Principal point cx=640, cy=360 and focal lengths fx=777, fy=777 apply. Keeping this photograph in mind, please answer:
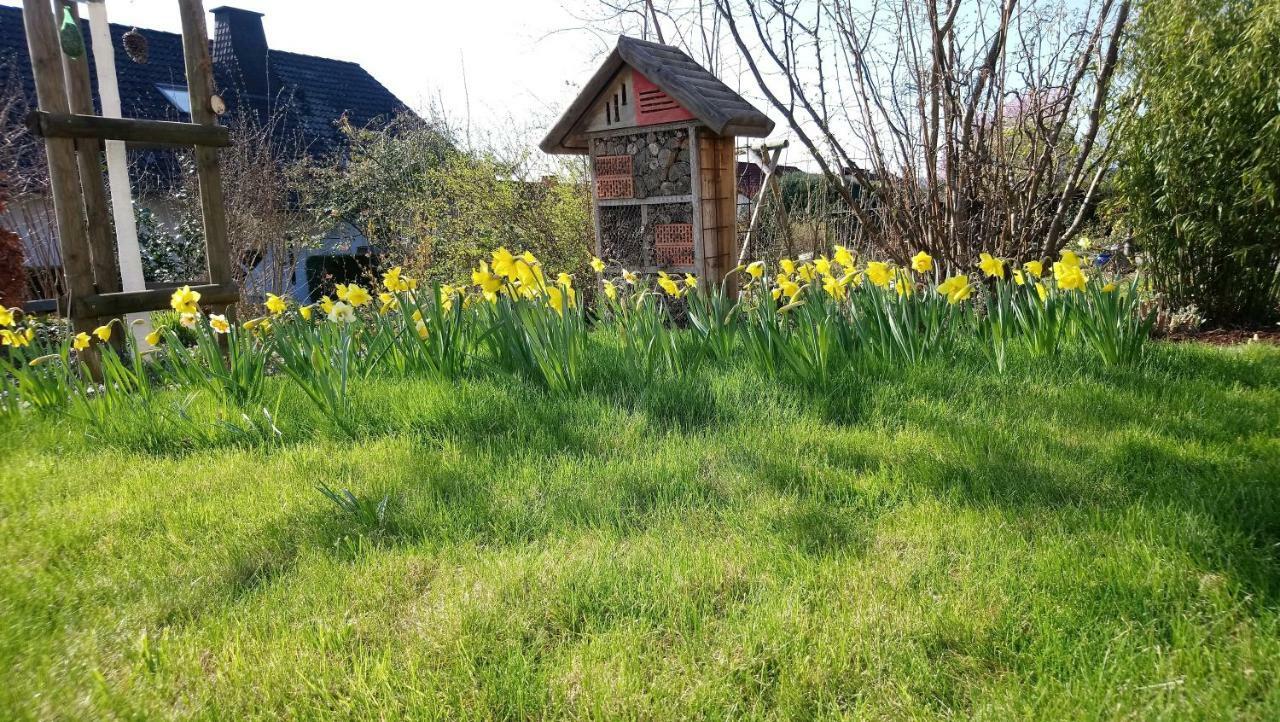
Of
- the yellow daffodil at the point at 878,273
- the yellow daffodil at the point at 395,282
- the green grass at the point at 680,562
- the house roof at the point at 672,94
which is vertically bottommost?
the green grass at the point at 680,562

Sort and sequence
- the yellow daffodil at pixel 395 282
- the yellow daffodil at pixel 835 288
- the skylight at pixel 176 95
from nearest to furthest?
the yellow daffodil at pixel 835 288
the yellow daffodil at pixel 395 282
the skylight at pixel 176 95

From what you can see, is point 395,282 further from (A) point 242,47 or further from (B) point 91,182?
(A) point 242,47

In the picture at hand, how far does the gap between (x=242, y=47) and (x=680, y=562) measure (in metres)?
17.0

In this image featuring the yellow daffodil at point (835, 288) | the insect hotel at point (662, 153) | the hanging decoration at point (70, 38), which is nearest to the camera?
the yellow daffodil at point (835, 288)

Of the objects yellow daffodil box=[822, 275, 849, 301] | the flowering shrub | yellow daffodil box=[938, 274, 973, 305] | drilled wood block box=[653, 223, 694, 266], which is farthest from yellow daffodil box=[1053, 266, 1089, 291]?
drilled wood block box=[653, 223, 694, 266]

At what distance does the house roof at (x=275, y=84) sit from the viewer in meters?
12.6

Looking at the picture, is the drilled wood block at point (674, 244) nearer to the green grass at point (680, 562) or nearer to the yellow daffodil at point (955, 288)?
the yellow daffodil at point (955, 288)

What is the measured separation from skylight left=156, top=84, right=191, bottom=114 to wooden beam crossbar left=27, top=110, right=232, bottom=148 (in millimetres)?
10562

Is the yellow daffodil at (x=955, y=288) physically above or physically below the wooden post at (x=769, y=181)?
below

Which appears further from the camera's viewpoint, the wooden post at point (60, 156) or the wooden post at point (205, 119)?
the wooden post at point (205, 119)

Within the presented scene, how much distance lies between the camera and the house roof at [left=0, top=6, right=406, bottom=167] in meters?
12.6

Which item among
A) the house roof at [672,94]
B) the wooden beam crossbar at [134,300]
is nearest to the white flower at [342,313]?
the wooden beam crossbar at [134,300]

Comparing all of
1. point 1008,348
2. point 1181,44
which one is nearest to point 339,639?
point 1008,348

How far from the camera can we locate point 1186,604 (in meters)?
1.59
